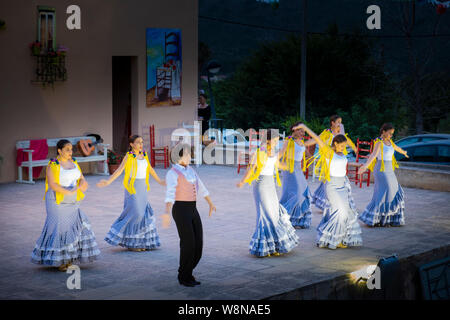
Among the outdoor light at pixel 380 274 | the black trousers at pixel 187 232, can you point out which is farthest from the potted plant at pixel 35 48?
the outdoor light at pixel 380 274

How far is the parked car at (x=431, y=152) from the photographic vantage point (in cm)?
1595

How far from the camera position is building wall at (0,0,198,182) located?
1549 cm

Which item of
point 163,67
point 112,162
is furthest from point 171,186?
point 163,67

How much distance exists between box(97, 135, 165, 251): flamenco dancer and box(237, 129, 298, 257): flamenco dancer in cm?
132

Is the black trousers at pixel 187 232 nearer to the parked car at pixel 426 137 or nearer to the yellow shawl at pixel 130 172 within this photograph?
the yellow shawl at pixel 130 172

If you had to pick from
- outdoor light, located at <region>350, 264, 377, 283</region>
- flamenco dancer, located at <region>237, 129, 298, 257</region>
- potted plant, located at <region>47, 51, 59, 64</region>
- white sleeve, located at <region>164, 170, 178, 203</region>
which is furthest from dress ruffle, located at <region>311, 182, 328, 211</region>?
potted plant, located at <region>47, 51, 59, 64</region>

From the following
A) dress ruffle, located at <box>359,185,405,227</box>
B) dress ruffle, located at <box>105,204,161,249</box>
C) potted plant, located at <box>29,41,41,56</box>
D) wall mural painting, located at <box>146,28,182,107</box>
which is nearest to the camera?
dress ruffle, located at <box>105,204,161,249</box>

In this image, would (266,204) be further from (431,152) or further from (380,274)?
(431,152)

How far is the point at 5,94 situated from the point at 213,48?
57163 millimetres

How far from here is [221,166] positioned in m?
18.5

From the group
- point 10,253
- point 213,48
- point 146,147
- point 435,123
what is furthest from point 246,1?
point 10,253

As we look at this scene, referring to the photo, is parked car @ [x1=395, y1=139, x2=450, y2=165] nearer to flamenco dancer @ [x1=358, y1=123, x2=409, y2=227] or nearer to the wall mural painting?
flamenco dancer @ [x1=358, y1=123, x2=409, y2=227]

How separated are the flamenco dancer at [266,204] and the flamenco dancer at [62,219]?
215 cm

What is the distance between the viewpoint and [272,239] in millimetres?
9555
